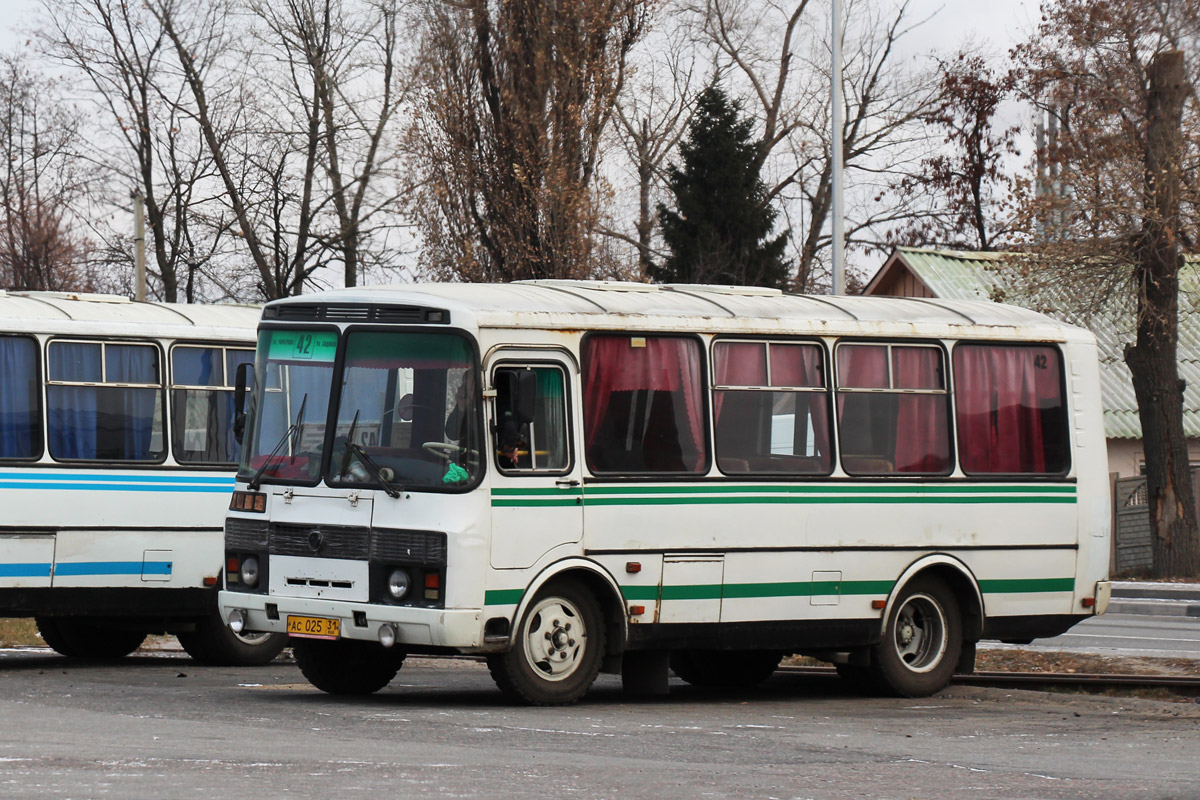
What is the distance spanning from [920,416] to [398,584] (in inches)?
177

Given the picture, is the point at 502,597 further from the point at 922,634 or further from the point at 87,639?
the point at 87,639

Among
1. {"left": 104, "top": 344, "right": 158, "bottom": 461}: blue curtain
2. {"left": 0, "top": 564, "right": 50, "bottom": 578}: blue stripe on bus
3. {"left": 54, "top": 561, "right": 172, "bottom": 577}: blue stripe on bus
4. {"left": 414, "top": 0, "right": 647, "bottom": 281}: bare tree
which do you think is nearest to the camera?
{"left": 0, "top": 564, "right": 50, "bottom": 578}: blue stripe on bus

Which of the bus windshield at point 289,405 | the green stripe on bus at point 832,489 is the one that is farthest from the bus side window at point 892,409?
the bus windshield at point 289,405

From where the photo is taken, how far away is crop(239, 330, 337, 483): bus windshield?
13000 millimetres

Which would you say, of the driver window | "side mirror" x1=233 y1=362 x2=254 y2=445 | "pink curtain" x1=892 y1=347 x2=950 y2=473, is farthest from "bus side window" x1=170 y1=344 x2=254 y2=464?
"pink curtain" x1=892 y1=347 x2=950 y2=473

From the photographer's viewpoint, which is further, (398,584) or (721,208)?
(721,208)

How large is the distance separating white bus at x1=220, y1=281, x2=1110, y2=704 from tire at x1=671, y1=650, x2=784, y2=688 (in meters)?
0.03

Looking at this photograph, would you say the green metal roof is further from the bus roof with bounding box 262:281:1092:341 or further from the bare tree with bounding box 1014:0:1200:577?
the bus roof with bounding box 262:281:1092:341

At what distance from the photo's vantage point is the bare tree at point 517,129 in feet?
114

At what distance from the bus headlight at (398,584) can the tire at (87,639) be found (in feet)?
19.4

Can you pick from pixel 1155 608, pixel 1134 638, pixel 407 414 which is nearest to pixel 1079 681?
pixel 1134 638

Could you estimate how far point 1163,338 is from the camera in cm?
2966

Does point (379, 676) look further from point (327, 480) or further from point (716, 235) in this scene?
point (716, 235)

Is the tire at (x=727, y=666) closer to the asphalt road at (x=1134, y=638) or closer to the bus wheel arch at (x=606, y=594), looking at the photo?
the bus wheel arch at (x=606, y=594)
